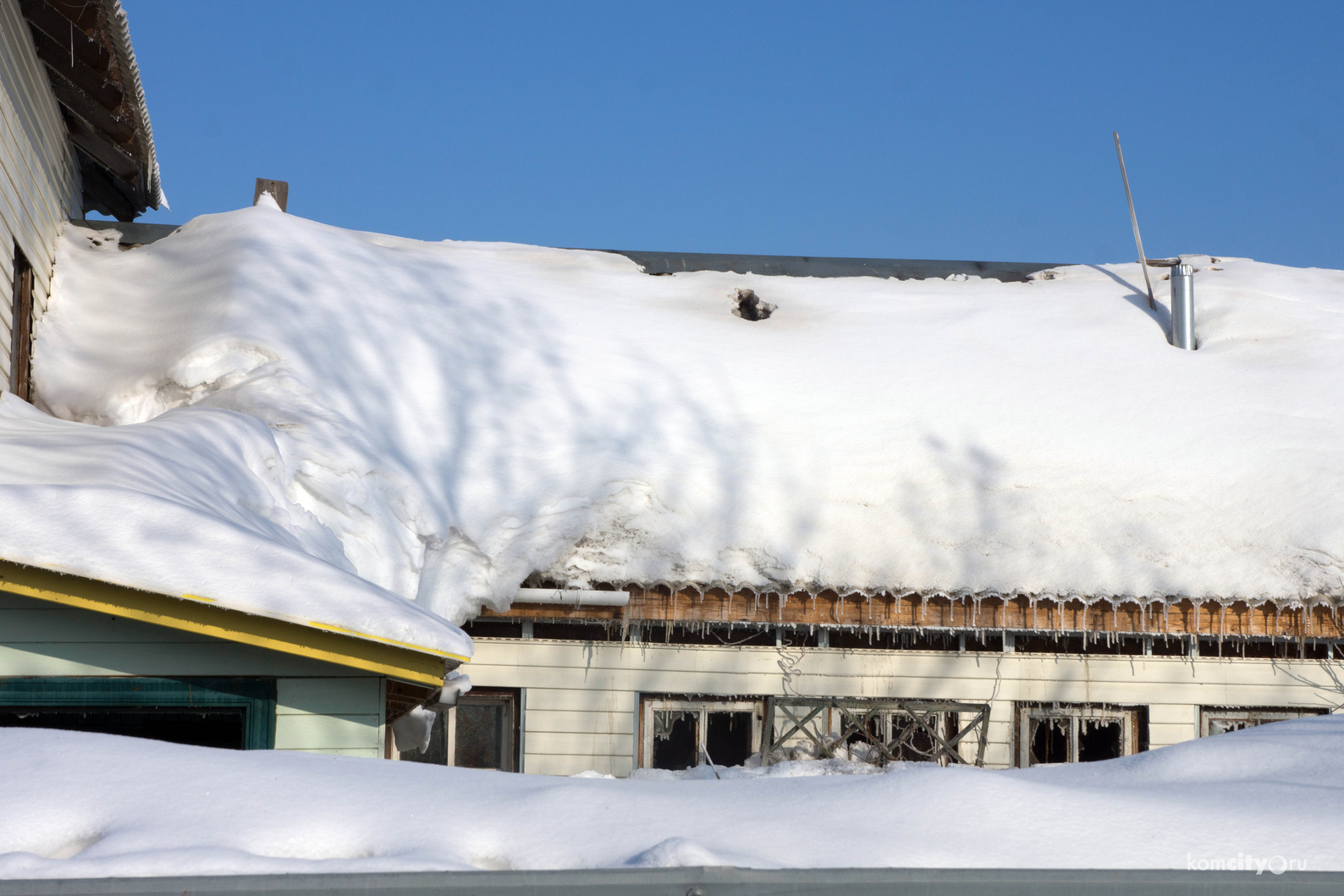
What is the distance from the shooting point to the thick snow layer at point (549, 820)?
80.7 inches

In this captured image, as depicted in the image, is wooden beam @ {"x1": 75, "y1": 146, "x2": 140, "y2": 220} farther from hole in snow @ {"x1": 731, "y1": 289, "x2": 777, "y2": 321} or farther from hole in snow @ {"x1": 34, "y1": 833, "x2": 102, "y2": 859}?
hole in snow @ {"x1": 34, "y1": 833, "x2": 102, "y2": 859}

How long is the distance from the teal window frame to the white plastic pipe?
9.78 feet

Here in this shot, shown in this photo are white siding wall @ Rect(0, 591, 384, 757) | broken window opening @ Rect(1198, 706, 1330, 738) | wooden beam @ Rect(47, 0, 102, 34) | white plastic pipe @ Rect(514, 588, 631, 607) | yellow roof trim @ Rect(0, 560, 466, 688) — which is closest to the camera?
yellow roof trim @ Rect(0, 560, 466, 688)

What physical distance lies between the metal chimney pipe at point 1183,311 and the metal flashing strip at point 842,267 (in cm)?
229

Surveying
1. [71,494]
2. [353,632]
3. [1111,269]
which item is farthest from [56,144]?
[1111,269]

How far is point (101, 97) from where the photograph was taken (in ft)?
28.6

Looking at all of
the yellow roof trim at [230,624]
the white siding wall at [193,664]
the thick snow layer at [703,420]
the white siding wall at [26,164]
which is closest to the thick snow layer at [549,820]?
the yellow roof trim at [230,624]

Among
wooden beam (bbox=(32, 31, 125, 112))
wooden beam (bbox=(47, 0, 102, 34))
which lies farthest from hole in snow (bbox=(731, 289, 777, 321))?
→ wooden beam (bbox=(47, 0, 102, 34))

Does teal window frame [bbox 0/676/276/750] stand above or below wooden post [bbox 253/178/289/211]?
below

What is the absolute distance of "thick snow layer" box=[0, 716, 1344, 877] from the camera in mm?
2051

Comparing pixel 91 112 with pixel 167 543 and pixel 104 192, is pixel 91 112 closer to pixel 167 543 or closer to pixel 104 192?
pixel 104 192

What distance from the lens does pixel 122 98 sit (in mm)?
8641

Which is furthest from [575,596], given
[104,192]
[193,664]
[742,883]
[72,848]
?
[104,192]

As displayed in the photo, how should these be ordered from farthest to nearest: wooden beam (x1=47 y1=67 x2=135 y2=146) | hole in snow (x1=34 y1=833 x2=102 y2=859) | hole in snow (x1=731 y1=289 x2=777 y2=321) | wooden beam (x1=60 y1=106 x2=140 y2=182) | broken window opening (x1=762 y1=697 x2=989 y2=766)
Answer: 1. hole in snow (x1=731 y1=289 x2=777 y2=321)
2. wooden beam (x1=60 y1=106 x2=140 y2=182)
3. wooden beam (x1=47 y1=67 x2=135 y2=146)
4. broken window opening (x1=762 y1=697 x2=989 y2=766)
5. hole in snow (x1=34 y1=833 x2=102 y2=859)
